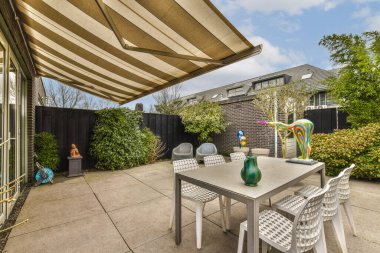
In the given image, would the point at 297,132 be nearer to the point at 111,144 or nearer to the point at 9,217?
the point at 9,217

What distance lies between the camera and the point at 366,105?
15.4 feet

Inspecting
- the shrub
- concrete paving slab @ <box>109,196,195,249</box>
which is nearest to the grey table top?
concrete paving slab @ <box>109,196,195,249</box>

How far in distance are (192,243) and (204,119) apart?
558 cm

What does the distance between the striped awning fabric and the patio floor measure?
A: 8.05 ft

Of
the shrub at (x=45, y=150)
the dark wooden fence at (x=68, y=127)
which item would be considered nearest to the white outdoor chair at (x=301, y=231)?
the shrub at (x=45, y=150)

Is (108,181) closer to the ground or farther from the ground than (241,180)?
closer to the ground

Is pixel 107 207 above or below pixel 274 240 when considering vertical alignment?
below

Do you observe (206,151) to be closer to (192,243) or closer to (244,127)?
(244,127)

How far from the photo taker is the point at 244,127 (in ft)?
23.6

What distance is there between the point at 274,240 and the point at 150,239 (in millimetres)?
1418

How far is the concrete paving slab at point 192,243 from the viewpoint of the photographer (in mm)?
1993

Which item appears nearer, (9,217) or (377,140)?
(9,217)

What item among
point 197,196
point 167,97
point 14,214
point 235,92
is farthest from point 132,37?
point 235,92

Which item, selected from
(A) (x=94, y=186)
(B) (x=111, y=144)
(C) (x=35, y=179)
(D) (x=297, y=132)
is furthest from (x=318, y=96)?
(C) (x=35, y=179)
